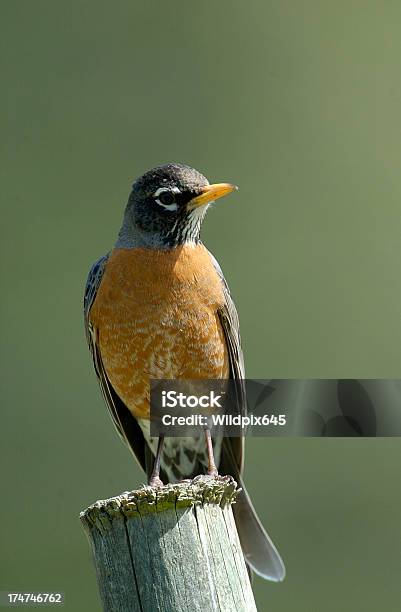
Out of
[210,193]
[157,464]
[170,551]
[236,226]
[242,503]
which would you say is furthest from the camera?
[236,226]

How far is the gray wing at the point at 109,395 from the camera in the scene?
683 cm

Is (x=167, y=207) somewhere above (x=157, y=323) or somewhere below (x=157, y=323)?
above

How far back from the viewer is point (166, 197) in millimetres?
6816

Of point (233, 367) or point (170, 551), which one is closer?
point (170, 551)

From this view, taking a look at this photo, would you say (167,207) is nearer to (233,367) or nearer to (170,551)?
(233,367)

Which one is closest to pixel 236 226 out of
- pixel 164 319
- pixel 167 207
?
pixel 167 207

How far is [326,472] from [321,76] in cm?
647

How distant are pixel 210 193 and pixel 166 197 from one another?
40 cm

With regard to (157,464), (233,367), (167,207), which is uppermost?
(167,207)

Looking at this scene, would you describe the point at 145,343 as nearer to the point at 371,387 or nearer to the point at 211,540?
the point at 211,540

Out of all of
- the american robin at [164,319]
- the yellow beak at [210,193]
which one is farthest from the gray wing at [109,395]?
the yellow beak at [210,193]

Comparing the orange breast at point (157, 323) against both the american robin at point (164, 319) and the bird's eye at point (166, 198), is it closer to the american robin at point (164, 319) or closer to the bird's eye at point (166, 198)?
the american robin at point (164, 319)

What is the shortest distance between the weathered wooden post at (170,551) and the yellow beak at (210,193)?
2.56m

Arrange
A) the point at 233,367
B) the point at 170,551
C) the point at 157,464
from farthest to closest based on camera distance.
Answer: the point at 157,464 → the point at 233,367 → the point at 170,551
